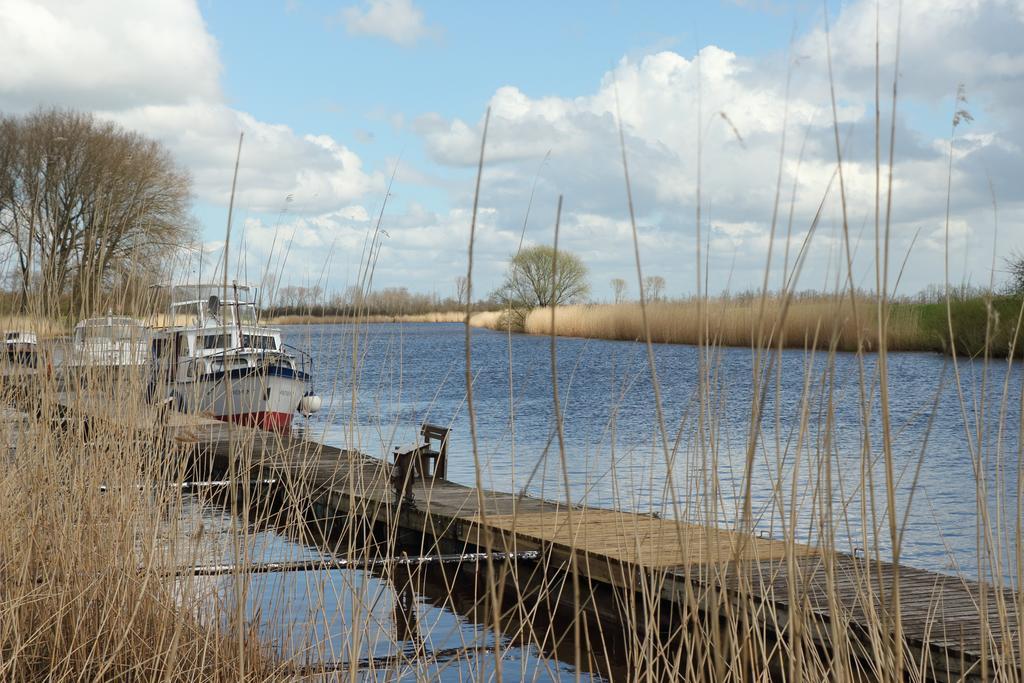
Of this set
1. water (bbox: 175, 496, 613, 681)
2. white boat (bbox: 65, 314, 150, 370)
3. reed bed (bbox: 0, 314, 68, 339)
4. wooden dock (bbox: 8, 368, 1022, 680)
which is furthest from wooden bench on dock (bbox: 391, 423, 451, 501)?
reed bed (bbox: 0, 314, 68, 339)

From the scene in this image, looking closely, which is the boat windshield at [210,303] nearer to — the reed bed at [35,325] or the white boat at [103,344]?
the white boat at [103,344]

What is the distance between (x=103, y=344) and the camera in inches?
151

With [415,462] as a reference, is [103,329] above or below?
above

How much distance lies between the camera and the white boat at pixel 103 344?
3758 mm

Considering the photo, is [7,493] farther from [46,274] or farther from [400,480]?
[400,480]

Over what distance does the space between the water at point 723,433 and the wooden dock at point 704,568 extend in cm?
14

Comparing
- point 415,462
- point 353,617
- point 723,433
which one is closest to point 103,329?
point 353,617

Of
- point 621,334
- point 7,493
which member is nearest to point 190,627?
point 7,493

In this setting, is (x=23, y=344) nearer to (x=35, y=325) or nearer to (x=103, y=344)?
(x=35, y=325)

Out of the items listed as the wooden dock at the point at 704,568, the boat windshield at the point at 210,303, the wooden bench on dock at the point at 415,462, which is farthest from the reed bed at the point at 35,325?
the wooden bench on dock at the point at 415,462

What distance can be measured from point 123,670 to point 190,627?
23cm

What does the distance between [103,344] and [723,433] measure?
11.0 metres

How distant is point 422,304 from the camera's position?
416cm

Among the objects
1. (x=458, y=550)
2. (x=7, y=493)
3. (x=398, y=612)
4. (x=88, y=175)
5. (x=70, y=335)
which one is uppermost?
(x=88, y=175)
